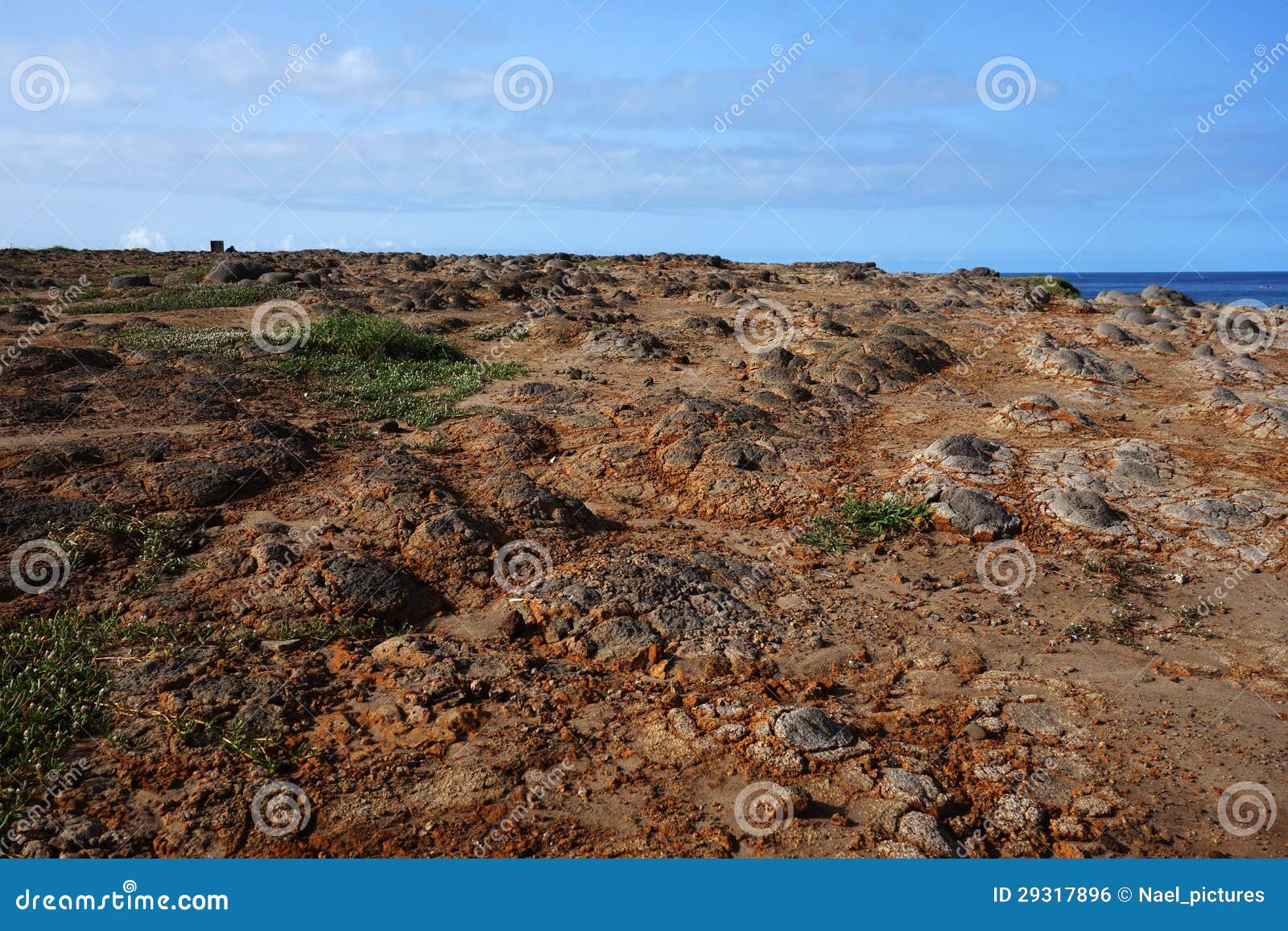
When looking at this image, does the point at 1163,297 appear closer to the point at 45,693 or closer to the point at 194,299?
the point at 194,299

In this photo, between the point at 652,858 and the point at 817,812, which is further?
the point at 817,812

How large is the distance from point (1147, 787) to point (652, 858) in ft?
7.48

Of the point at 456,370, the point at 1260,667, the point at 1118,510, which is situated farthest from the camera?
the point at 456,370

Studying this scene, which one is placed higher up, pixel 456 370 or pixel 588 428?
pixel 456 370

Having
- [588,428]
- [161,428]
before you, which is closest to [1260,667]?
[588,428]

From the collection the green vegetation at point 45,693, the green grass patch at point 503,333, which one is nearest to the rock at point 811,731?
the green vegetation at point 45,693

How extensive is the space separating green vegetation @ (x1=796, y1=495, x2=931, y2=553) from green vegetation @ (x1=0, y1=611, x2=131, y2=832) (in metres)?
4.47

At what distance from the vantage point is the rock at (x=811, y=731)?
12.3 feet

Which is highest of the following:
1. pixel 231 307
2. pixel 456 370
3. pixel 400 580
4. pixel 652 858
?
pixel 231 307

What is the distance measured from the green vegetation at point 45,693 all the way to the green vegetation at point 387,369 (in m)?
4.24

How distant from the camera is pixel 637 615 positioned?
191 inches

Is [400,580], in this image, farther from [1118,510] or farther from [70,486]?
[1118,510]

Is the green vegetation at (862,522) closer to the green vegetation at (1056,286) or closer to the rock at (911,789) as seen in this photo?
the rock at (911,789)

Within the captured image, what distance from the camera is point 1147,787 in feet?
11.8
